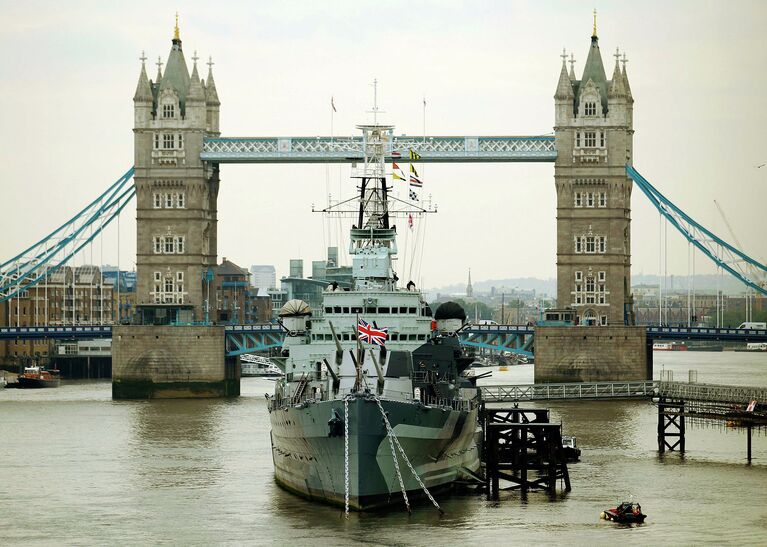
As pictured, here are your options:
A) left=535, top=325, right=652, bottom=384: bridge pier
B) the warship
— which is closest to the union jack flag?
the warship

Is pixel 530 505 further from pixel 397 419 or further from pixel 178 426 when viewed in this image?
pixel 178 426

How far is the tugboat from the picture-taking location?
13738 cm

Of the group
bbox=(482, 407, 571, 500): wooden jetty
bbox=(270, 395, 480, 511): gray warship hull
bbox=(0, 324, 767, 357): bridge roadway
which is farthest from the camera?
bbox=(0, 324, 767, 357): bridge roadway

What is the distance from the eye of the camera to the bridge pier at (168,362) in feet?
388

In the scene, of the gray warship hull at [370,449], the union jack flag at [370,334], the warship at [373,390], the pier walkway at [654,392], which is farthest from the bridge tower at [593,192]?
the union jack flag at [370,334]

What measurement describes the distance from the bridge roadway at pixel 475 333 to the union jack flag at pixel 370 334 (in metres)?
57.8

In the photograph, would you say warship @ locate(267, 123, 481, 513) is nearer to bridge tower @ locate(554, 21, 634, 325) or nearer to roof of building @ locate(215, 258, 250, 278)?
bridge tower @ locate(554, 21, 634, 325)

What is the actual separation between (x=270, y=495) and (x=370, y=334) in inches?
332

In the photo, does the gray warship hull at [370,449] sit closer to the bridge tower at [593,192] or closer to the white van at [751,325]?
the bridge tower at [593,192]

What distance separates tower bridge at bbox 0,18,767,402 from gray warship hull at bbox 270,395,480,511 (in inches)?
2343

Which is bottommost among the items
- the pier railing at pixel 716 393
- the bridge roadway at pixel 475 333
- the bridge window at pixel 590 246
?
the pier railing at pixel 716 393

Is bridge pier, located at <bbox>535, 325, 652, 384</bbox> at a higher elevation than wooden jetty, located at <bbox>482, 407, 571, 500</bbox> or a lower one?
higher

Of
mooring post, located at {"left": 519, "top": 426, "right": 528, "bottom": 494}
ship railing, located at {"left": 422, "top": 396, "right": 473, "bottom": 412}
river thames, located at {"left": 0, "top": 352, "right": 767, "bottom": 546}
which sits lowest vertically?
river thames, located at {"left": 0, "top": 352, "right": 767, "bottom": 546}

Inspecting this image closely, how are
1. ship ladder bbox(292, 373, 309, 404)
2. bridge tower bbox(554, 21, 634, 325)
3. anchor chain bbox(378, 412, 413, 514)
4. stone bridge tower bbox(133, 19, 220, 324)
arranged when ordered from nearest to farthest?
anchor chain bbox(378, 412, 413, 514) < ship ladder bbox(292, 373, 309, 404) < bridge tower bbox(554, 21, 634, 325) < stone bridge tower bbox(133, 19, 220, 324)
